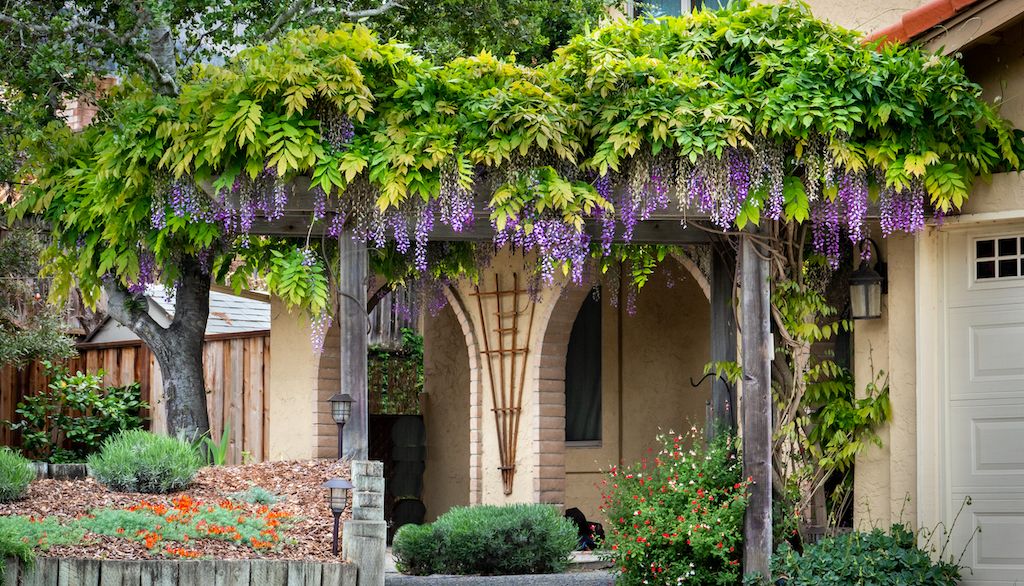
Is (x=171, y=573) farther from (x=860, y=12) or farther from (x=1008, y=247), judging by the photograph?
(x=860, y=12)

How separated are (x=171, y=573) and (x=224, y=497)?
1478 millimetres

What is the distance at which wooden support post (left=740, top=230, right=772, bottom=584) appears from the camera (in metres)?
7.94

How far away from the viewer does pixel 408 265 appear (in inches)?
379

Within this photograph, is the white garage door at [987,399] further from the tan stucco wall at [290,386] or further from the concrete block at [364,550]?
the tan stucco wall at [290,386]

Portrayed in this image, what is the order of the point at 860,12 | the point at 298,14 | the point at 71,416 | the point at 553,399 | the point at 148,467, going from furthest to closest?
the point at 71,416, the point at 553,399, the point at 860,12, the point at 298,14, the point at 148,467

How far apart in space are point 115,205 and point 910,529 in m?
5.26

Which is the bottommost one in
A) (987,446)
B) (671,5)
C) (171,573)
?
(171,573)

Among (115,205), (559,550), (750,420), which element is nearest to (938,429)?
(750,420)

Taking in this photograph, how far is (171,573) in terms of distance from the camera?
A: 6766 mm

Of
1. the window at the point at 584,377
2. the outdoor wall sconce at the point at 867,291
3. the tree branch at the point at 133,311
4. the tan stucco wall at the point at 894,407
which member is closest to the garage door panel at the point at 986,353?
the tan stucco wall at the point at 894,407

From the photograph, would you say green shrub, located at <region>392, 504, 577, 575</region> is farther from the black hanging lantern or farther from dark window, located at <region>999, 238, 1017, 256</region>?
dark window, located at <region>999, 238, 1017, 256</region>

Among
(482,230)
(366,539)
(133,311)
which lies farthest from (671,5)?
(366,539)

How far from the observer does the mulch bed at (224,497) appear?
280 inches

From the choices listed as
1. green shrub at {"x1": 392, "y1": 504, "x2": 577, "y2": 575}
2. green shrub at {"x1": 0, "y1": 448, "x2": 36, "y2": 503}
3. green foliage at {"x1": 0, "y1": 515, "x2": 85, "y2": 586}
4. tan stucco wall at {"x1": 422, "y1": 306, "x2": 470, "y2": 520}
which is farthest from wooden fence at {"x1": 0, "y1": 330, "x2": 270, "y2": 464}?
green foliage at {"x1": 0, "y1": 515, "x2": 85, "y2": 586}
